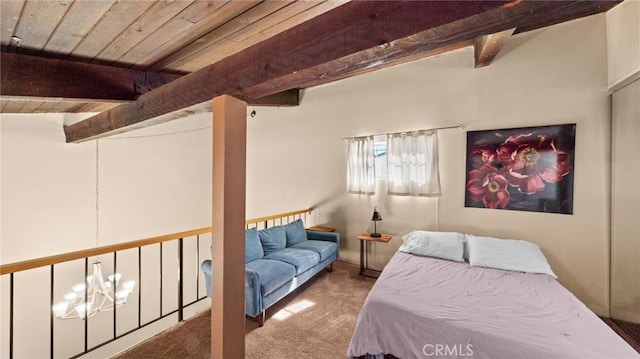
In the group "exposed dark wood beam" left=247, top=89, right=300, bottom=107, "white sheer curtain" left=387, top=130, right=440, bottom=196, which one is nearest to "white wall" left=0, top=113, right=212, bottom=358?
"exposed dark wood beam" left=247, top=89, right=300, bottom=107

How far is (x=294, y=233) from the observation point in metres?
3.53

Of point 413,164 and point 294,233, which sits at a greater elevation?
point 413,164

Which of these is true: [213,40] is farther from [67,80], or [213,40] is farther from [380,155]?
[380,155]

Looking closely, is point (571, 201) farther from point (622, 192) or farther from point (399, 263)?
point (399, 263)

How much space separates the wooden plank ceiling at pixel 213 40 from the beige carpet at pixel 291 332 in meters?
1.90

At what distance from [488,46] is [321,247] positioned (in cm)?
291

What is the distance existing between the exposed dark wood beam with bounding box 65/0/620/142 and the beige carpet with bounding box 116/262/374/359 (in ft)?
6.41

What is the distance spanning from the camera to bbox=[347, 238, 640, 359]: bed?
1.33 m

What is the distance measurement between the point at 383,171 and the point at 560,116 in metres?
2.03

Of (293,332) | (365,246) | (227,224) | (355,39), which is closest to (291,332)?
(293,332)

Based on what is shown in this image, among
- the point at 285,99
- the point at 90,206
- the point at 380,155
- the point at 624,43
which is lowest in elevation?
the point at 90,206

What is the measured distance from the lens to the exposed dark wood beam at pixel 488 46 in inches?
88.7

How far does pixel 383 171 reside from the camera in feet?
12.2

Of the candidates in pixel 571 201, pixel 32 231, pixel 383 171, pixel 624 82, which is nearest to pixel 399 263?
pixel 383 171
